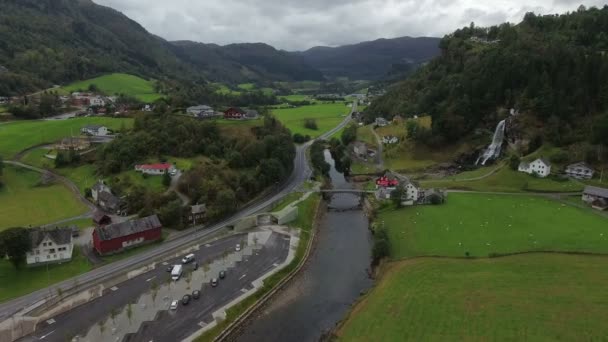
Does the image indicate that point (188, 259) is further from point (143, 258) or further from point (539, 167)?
point (539, 167)

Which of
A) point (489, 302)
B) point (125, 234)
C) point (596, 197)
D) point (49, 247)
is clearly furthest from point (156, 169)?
point (596, 197)

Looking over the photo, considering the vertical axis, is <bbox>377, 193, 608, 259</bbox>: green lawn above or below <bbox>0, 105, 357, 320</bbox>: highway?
above

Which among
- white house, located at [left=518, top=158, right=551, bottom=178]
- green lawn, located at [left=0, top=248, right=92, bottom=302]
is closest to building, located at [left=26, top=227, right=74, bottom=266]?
green lawn, located at [left=0, top=248, right=92, bottom=302]

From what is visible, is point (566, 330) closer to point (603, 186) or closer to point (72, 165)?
point (603, 186)

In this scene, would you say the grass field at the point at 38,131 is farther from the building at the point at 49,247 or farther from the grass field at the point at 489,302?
the grass field at the point at 489,302

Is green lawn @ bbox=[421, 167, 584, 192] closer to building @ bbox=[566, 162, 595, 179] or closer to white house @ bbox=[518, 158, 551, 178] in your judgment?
white house @ bbox=[518, 158, 551, 178]
